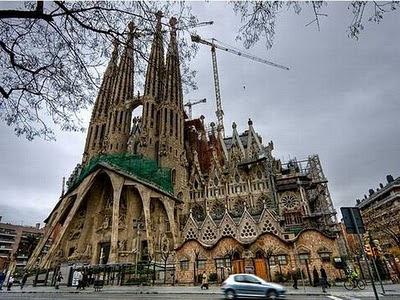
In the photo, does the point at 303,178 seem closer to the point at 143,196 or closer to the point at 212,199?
the point at 212,199

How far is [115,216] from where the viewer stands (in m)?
36.2

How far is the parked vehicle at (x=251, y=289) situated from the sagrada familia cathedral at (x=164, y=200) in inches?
415

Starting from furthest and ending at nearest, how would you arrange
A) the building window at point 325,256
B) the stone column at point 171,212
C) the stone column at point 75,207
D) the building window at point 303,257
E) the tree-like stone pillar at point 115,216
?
1. the stone column at point 171,212
2. the stone column at point 75,207
3. the tree-like stone pillar at point 115,216
4. the building window at point 303,257
5. the building window at point 325,256

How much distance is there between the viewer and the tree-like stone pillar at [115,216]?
1307 inches

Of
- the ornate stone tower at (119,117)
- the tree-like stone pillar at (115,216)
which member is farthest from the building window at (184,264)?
the ornate stone tower at (119,117)

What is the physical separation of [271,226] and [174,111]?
27.1 m

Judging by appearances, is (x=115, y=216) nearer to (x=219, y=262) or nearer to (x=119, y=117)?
(x=219, y=262)

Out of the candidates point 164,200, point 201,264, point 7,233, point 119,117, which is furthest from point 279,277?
point 7,233

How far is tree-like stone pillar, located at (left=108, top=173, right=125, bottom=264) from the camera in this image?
109ft

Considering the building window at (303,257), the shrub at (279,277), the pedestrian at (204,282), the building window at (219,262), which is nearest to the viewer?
the pedestrian at (204,282)

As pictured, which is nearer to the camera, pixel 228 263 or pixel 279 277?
pixel 279 277

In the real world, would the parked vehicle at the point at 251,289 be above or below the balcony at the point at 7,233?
below

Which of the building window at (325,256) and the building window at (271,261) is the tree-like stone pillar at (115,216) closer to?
the building window at (271,261)

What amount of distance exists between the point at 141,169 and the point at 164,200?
6124 millimetres
